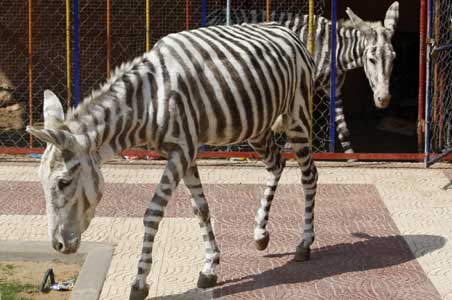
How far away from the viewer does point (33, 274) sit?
8.05m

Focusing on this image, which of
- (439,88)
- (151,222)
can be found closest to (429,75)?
(439,88)

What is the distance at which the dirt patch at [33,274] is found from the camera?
7578 millimetres

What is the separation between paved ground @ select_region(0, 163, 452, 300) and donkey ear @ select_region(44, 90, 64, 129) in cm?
150

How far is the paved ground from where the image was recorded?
303 inches

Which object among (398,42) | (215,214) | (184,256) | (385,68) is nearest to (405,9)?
(398,42)

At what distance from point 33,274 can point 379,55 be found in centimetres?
532

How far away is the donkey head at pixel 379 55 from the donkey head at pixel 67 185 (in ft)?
17.1

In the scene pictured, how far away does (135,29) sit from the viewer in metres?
13.4

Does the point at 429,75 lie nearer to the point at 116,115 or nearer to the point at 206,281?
the point at 206,281

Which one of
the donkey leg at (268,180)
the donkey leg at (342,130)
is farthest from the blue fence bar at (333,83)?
the donkey leg at (268,180)

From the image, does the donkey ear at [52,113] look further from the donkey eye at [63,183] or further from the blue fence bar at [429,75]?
the blue fence bar at [429,75]

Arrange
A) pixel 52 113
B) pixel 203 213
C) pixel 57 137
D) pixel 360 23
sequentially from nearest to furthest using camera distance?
pixel 57 137, pixel 52 113, pixel 203 213, pixel 360 23

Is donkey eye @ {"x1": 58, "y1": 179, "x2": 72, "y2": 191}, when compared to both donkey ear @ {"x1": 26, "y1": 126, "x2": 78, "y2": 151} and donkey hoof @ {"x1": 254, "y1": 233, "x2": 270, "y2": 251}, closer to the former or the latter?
donkey ear @ {"x1": 26, "y1": 126, "x2": 78, "y2": 151}

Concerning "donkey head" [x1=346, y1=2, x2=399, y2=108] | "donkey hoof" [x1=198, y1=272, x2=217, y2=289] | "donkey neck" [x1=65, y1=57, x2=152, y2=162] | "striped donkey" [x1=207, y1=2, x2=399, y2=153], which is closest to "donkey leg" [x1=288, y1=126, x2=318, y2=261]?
"donkey hoof" [x1=198, y1=272, x2=217, y2=289]
